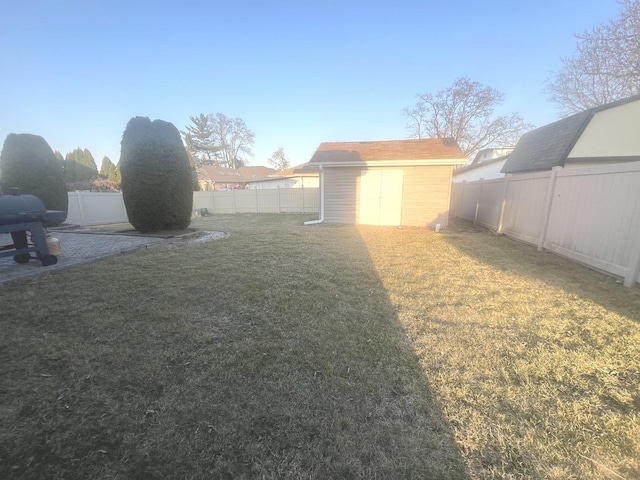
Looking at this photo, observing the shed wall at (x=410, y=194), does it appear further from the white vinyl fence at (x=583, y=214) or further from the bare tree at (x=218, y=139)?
the bare tree at (x=218, y=139)

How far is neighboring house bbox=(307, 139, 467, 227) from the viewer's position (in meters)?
9.56

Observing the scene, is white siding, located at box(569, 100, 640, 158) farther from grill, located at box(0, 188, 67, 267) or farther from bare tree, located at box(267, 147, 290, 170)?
bare tree, located at box(267, 147, 290, 170)

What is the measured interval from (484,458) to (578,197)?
5.76 metres

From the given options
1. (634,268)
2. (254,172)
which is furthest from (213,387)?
(254,172)

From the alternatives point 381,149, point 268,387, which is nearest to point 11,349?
point 268,387

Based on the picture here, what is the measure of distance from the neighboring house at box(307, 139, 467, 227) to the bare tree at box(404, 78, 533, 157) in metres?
16.5

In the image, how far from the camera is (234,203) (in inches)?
721

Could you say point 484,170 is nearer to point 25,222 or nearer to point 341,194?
point 341,194

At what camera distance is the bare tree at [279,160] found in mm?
44844

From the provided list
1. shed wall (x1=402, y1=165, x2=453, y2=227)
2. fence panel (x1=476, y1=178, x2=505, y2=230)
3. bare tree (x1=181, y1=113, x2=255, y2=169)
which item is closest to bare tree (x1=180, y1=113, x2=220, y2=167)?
bare tree (x1=181, y1=113, x2=255, y2=169)

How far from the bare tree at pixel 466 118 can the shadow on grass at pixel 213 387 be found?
86.4 feet

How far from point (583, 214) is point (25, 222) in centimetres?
986

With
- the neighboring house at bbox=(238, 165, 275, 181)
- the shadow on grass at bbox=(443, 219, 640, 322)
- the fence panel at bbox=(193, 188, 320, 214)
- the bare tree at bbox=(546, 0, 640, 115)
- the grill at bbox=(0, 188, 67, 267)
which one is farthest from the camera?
the neighboring house at bbox=(238, 165, 275, 181)

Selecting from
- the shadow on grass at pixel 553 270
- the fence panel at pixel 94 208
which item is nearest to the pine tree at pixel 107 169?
the fence panel at pixel 94 208
